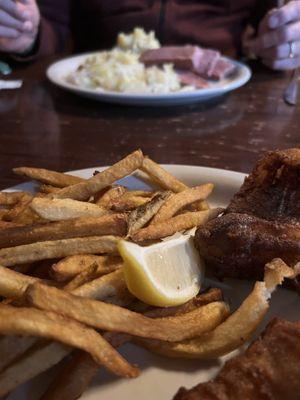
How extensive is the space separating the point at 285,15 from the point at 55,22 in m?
2.19

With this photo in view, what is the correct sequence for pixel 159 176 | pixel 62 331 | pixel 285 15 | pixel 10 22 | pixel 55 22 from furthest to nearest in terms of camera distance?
pixel 55 22 < pixel 10 22 < pixel 285 15 < pixel 159 176 < pixel 62 331

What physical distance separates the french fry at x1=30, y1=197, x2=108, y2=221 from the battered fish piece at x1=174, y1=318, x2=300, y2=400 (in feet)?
1.90

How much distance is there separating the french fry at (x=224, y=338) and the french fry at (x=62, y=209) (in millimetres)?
401

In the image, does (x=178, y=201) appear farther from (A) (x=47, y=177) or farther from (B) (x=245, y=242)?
(A) (x=47, y=177)

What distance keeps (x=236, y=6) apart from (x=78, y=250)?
3735 millimetres

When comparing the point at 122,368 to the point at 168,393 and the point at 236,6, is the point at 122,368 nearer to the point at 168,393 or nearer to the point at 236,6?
the point at 168,393

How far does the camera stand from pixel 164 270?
131 cm

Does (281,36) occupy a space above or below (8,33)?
above

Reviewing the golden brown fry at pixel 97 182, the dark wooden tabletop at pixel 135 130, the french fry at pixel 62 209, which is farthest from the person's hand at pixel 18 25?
the french fry at pixel 62 209

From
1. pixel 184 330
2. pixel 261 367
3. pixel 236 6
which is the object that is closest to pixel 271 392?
pixel 261 367

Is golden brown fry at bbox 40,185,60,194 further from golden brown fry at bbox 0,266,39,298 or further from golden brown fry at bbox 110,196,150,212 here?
golden brown fry at bbox 0,266,39,298

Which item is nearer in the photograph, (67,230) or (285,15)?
(67,230)

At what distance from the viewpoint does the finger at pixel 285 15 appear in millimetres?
3521

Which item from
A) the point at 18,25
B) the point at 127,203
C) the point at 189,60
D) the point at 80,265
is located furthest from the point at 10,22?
the point at 80,265
